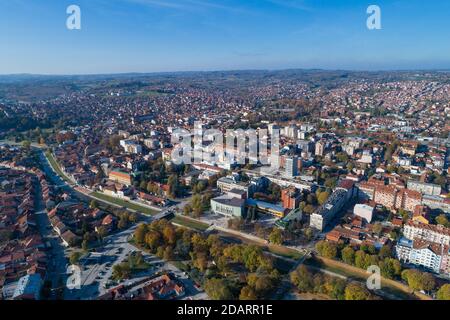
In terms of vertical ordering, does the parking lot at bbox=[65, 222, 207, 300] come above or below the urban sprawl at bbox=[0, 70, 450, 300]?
below

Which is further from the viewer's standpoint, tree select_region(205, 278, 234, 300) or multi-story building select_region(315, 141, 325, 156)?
multi-story building select_region(315, 141, 325, 156)

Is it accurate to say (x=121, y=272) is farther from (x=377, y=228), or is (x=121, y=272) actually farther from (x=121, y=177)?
(x=377, y=228)

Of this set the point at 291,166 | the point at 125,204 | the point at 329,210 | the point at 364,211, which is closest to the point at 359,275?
the point at 329,210

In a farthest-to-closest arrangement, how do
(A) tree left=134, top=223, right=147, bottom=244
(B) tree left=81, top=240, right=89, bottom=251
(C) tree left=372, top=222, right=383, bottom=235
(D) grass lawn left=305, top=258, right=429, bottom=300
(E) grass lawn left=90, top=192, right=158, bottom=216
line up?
(E) grass lawn left=90, top=192, right=158, bottom=216 → (C) tree left=372, top=222, right=383, bottom=235 → (A) tree left=134, top=223, right=147, bottom=244 → (B) tree left=81, top=240, right=89, bottom=251 → (D) grass lawn left=305, top=258, right=429, bottom=300

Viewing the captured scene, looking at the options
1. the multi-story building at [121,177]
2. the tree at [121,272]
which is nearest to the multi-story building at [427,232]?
the tree at [121,272]

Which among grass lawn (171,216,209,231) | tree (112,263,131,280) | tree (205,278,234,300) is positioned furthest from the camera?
grass lawn (171,216,209,231)

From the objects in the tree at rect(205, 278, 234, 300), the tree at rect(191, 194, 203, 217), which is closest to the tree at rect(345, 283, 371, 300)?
the tree at rect(205, 278, 234, 300)

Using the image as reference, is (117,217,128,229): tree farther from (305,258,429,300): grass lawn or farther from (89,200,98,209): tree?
(305,258,429,300): grass lawn
